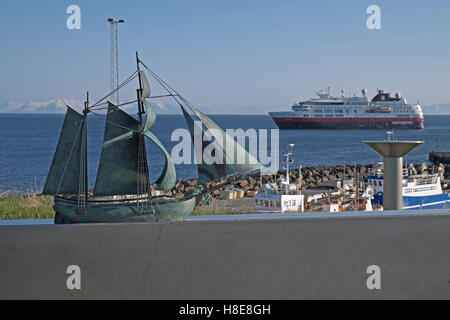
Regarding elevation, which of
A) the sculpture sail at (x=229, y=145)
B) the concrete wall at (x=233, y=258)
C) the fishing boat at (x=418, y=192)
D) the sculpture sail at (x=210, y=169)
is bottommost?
the fishing boat at (x=418, y=192)

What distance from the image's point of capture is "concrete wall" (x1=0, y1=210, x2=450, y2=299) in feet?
7.47

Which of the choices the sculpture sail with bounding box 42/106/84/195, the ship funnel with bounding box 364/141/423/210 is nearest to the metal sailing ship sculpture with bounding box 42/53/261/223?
the sculpture sail with bounding box 42/106/84/195

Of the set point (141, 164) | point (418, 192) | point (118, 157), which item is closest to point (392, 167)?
point (141, 164)

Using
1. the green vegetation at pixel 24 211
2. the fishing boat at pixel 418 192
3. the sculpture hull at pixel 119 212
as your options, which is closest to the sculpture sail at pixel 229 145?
the sculpture hull at pixel 119 212

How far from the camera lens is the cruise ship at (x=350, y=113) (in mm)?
59062

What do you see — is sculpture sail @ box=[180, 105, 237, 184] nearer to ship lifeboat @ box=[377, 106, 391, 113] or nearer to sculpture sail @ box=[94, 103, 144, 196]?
sculpture sail @ box=[94, 103, 144, 196]

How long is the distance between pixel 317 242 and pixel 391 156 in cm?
60

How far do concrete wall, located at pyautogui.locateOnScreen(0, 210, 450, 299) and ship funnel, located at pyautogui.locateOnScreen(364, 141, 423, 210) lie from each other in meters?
0.33

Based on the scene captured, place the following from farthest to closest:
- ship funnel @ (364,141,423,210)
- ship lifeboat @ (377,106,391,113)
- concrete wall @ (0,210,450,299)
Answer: ship lifeboat @ (377,106,391,113), ship funnel @ (364,141,423,210), concrete wall @ (0,210,450,299)

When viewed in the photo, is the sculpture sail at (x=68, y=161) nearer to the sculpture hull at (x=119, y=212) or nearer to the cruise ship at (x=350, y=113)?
the sculpture hull at (x=119, y=212)

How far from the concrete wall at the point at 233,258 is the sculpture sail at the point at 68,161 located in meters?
0.68

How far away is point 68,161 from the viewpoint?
2.93m

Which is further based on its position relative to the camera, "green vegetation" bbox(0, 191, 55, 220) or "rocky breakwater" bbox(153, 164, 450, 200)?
"rocky breakwater" bbox(153, 164, 450, 200)

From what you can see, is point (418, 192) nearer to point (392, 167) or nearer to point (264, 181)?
point (264, 181)
